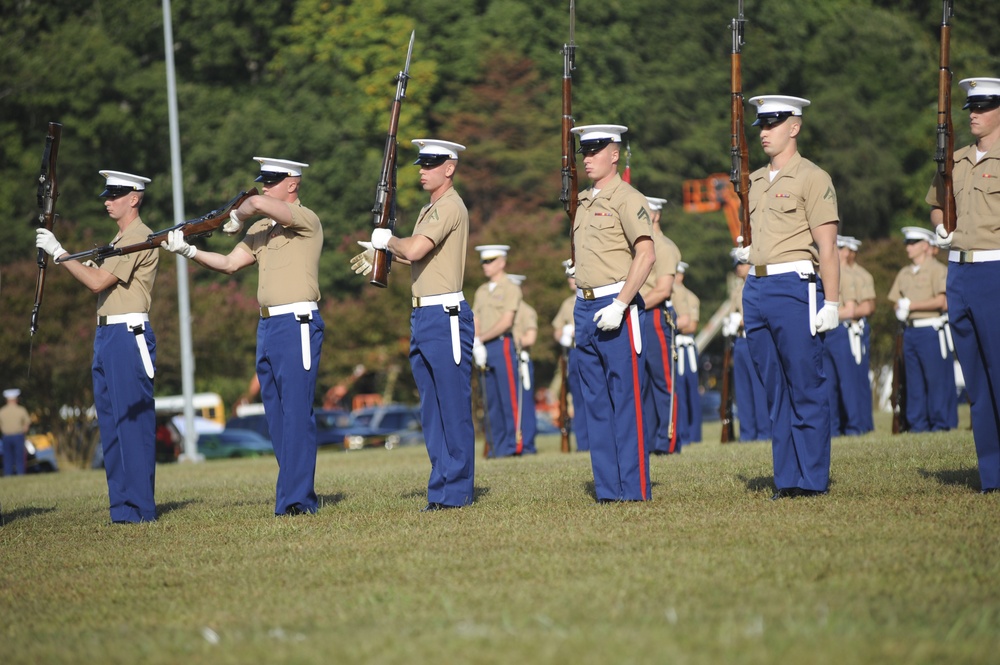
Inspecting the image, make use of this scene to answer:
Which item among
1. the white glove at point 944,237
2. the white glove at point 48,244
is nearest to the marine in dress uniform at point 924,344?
the white glove at point 944,237

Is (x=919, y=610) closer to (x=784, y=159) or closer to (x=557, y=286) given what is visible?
(x=784, y=159)

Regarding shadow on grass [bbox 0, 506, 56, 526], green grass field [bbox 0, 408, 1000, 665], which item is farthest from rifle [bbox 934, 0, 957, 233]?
shadow on grass [bbox 0, 506, 56, 526]

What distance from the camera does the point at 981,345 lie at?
893 cm

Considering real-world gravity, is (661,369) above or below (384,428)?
above

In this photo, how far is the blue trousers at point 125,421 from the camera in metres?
10.3

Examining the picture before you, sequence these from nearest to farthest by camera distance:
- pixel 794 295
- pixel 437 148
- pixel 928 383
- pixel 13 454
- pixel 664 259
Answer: pixel 794 295, pixel 437 148, pixel 664 259, pixel 928 383, pixel 13 454

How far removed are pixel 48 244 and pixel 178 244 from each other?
1.05 metres

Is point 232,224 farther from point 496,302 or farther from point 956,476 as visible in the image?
point 496,302

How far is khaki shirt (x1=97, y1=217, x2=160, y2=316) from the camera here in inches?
407

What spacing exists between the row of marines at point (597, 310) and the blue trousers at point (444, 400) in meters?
0.01

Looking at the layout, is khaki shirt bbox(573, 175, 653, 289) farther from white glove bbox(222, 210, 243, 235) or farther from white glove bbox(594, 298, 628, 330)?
white glove bbox(222, 210, 243, 235)

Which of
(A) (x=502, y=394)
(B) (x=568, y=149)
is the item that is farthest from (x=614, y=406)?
(A) (x=502, y=394)

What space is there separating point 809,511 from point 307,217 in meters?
4.11

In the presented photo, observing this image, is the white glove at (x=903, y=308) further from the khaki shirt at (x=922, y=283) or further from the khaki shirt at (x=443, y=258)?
the khaki shirt at (x=443, y=258)
